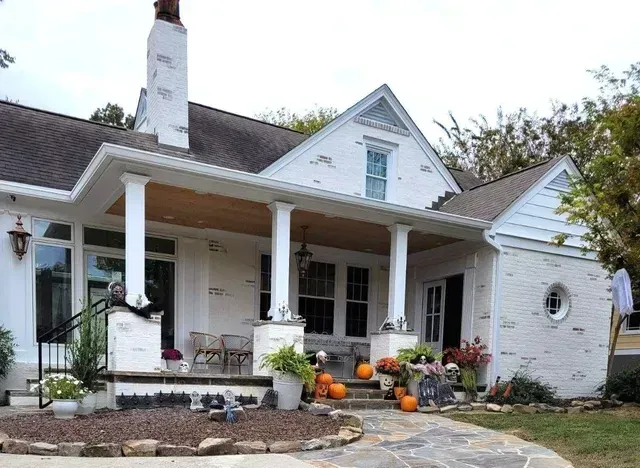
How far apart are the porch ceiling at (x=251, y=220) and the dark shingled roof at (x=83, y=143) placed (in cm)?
116

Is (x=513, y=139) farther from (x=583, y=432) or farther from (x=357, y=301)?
(x=583, y=432)

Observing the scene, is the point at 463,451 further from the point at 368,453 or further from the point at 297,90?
the point at 297,90

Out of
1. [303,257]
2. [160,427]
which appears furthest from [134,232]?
[303,257]

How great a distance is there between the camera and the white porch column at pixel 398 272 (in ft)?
27.7

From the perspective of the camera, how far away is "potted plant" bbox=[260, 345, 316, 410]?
21.8 feet

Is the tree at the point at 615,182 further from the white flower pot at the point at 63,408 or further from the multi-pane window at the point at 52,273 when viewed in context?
the multi-pane window at the point at 52,273

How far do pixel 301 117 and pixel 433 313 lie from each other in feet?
57.0

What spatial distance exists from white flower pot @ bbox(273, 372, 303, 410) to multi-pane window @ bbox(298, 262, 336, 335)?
12.3 ft

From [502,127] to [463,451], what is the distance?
18256 mm

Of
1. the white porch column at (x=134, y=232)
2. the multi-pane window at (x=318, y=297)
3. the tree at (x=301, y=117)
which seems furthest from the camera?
the tree at (x=301, y=117)

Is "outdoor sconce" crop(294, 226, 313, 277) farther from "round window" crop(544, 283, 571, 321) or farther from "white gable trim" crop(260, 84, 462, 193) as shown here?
"round window" crop(544, 283, 571, 321)

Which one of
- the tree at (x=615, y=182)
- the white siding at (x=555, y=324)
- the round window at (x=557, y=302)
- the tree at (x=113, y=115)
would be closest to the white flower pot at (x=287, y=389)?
the white siding at (x=555, y=324)

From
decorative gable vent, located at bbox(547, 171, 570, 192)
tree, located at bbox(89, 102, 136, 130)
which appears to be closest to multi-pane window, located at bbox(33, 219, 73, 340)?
decorative gable vent, located at bbox(547, 171, 570, 192)

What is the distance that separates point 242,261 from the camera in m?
9.89
